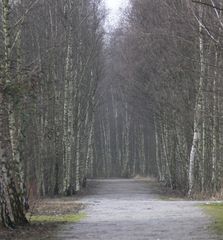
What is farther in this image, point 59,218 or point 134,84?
point 134,84

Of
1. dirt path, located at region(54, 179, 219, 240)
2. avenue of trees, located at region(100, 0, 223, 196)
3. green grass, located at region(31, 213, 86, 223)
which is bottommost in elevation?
dirt path, located at region(54, 179, 219, 240)

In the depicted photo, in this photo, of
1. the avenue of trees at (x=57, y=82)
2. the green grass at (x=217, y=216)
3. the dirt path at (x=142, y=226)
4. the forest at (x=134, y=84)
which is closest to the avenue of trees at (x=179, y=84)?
the forest at (x=134, y=84)

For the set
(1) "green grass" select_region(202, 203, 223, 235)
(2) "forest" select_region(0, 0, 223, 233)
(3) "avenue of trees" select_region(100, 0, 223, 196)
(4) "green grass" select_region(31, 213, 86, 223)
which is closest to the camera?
(1) "green grass" select_region(202, 203, 223, 235)

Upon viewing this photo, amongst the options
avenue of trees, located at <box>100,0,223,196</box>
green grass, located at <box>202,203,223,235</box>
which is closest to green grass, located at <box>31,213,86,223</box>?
green grass, located at <box>202,203,223,235</box>

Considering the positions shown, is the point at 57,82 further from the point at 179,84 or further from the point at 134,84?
the point at 134,84

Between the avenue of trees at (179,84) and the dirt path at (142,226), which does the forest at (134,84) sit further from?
the dirt path at (142,226)

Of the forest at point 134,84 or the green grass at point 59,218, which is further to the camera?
the forest at point 134,84

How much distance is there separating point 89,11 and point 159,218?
73.9 feet

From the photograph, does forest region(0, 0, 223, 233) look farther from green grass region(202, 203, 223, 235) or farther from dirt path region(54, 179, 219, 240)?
dirt path region(54, 179, 219, 240)

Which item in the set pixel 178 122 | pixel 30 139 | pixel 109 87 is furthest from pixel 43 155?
pixel 109 87

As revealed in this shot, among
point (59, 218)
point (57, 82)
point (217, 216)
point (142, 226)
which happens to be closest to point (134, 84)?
point (57, 82)

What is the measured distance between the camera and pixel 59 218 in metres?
15.7

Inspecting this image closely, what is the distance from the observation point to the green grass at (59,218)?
14.6m

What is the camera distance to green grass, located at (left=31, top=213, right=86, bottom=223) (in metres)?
14.6
